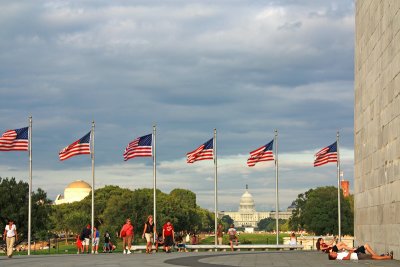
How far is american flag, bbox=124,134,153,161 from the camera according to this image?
2219 inches

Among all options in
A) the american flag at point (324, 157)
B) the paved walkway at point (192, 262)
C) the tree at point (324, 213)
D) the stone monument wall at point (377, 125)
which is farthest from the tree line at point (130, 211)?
the paved walkway at point (192, 262)

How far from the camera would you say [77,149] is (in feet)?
180

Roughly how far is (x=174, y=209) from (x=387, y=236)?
9263 cm

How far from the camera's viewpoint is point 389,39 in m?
36.7

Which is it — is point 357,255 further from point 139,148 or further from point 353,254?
point 139,148

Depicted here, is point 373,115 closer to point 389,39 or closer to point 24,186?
point 389,39

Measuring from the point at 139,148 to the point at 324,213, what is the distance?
76370 mm

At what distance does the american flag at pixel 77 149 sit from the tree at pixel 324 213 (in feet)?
253

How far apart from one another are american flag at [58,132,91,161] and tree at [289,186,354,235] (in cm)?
7704

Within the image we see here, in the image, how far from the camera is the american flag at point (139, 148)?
5638cm

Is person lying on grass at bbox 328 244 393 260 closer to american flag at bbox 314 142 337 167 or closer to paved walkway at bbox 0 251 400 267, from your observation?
paved walkway at bbox 0 251 400 267

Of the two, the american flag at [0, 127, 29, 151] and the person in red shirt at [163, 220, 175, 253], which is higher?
the american flag at [0, 127, 29, 151]

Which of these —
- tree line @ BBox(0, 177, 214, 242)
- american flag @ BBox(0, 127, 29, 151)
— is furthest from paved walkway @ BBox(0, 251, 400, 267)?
tree line @ BBox(0, 177, 214, 242)

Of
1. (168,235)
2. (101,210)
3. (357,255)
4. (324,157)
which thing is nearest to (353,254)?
(357,255)
